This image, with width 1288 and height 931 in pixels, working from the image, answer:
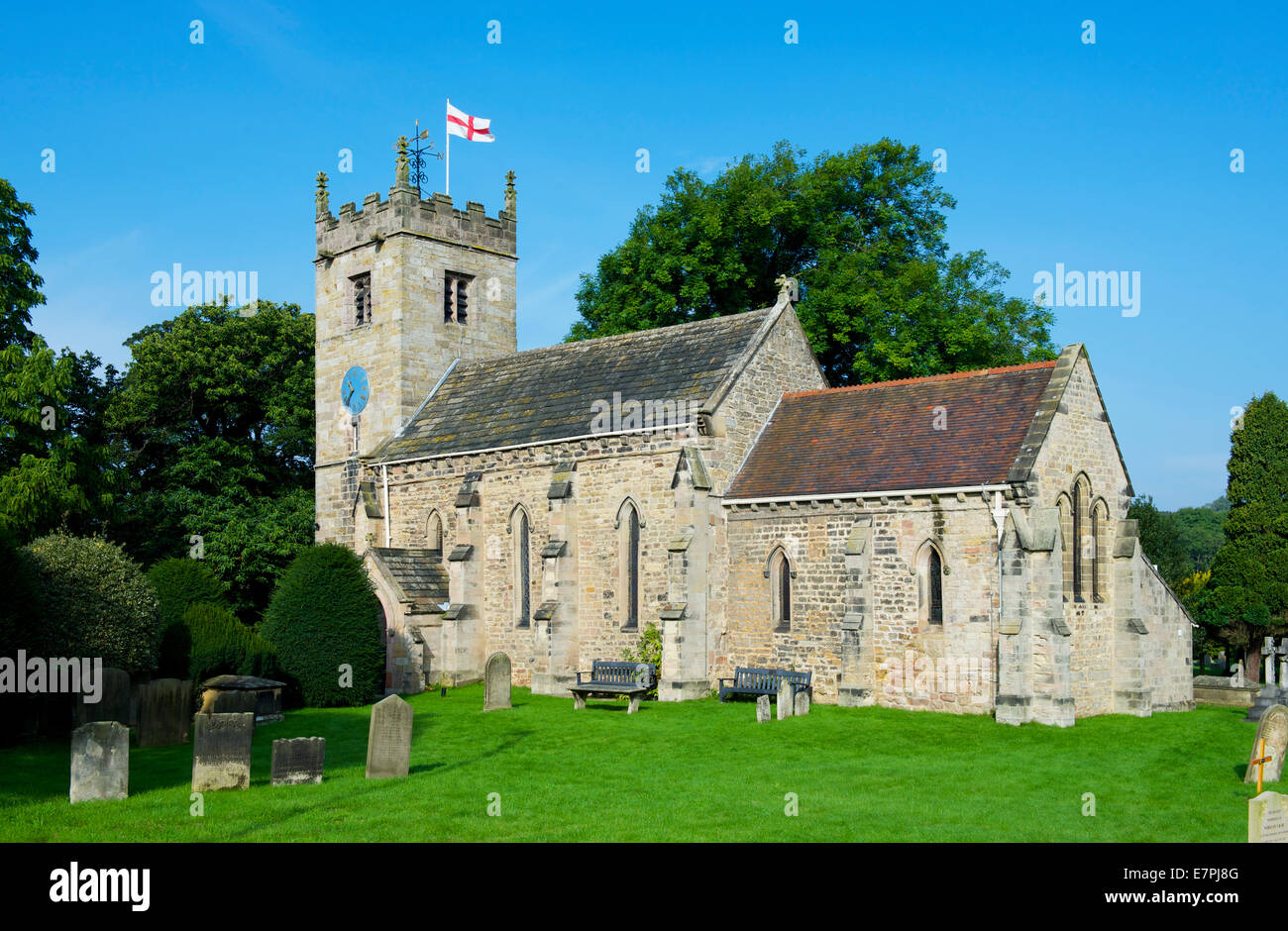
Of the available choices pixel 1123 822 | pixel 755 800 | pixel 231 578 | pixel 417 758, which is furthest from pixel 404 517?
pixel 1123 822

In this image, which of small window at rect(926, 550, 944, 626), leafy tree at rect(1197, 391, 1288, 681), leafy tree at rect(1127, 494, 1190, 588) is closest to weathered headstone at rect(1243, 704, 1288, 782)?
small window at rect(926, 550, 944, 626)

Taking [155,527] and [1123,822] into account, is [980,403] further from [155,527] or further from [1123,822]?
[155,527]

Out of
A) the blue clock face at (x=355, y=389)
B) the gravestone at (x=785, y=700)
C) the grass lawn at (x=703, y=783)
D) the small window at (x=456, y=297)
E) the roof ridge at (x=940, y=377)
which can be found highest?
the small window at (x=456, y=297)

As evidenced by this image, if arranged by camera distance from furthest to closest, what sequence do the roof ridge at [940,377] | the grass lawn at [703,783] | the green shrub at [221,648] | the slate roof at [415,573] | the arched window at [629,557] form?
the slate roof at [415,573]
the arched window at [629,557]
the roof ridge at [940,377]
the green shrub at [221,648]
the grass lawn at [703,783]

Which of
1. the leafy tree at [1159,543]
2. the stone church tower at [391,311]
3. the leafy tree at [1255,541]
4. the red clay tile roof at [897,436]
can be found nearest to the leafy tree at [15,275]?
the stone church tower at [391,311]

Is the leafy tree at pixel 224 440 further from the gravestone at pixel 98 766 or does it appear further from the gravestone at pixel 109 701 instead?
the gravestone at pixel 98 766

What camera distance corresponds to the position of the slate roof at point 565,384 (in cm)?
3102

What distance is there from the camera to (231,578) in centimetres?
4272

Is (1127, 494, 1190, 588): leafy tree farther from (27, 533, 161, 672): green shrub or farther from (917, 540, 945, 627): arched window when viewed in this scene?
(27, 533, 161, 672): green shrub

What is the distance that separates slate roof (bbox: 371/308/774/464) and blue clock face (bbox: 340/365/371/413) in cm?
240

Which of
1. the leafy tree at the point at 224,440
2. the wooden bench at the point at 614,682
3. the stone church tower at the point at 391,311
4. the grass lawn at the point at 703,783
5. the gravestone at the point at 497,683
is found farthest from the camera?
the leafy tree at the point at 224,440

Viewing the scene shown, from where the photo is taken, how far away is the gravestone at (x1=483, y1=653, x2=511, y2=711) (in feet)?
88.1

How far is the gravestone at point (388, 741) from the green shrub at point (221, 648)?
10118mm

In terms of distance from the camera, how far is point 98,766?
53.0 ft
